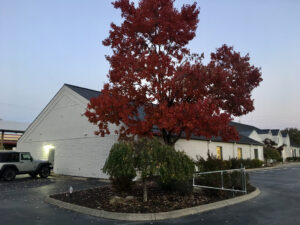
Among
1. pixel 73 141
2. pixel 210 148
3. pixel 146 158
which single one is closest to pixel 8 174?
pixel 73 141

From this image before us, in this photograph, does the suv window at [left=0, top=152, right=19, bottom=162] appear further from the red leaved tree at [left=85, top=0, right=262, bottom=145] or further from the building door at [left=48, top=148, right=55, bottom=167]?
the red leaved tree at [left=85, top=0, right=262, bottom=145]

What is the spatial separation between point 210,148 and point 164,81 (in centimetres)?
1359

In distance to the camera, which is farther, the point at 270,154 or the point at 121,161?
the point at 270,154

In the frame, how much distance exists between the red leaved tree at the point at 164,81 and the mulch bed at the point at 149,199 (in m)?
2.38

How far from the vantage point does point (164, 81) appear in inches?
383

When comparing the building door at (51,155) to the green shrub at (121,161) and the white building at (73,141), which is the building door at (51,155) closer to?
the white building at (73,141)

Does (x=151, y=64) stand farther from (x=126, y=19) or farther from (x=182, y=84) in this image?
(x=126, y=19)

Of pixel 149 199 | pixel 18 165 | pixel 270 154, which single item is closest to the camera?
pixel 149 199

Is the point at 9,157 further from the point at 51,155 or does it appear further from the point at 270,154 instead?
the point at 270,154

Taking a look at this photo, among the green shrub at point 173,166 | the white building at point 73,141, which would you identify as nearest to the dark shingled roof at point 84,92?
the white building at point 73,141

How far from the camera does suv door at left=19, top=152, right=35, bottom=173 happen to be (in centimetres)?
1722

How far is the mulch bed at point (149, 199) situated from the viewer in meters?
8.16

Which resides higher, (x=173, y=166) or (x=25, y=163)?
(x=173, y=166)

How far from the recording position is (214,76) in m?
9.44
